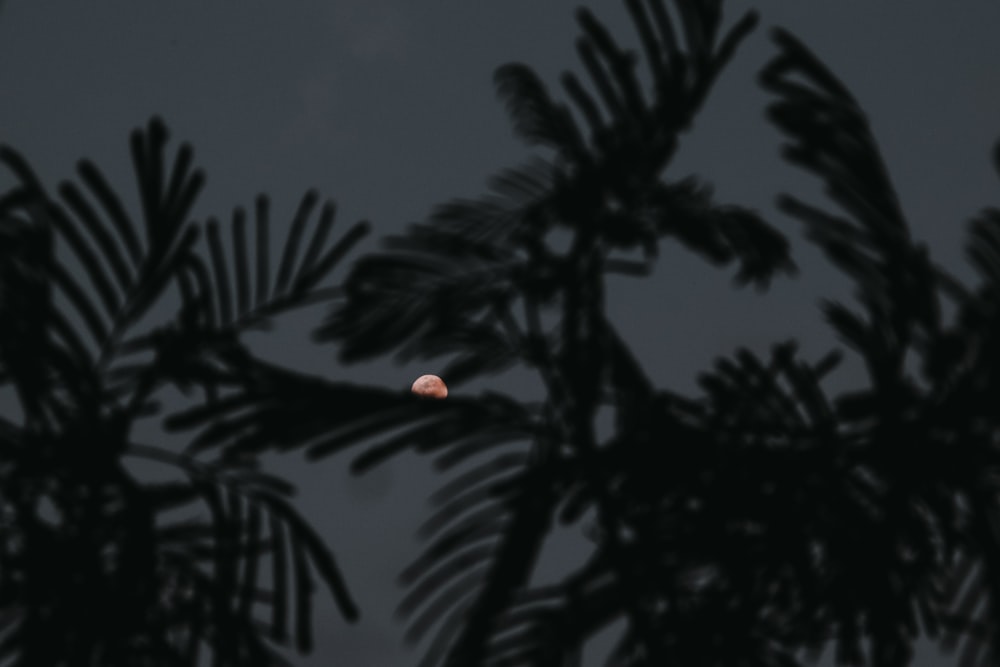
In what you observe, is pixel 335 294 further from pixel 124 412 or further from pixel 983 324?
pixel 983 324

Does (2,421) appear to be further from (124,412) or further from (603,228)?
(603,228)

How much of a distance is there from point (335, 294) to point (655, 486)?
0.45 m

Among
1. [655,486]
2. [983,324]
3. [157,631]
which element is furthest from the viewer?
[157,631]

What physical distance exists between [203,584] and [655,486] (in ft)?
1.86

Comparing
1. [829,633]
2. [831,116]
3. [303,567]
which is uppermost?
[831,116]

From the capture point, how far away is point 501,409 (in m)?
1.33

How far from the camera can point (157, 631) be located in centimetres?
138

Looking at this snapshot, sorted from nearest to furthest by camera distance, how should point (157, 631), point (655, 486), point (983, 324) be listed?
point (983, 324), point (655, 486), point (157, 631)

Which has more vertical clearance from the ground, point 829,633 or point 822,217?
point 822,217

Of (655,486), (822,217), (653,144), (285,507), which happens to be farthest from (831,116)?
(285,507)

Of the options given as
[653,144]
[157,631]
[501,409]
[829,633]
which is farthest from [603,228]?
[157,631]

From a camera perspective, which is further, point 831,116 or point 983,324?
point 831,116

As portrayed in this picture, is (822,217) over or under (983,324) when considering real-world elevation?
over

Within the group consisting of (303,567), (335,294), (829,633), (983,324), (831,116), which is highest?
(335,294)
